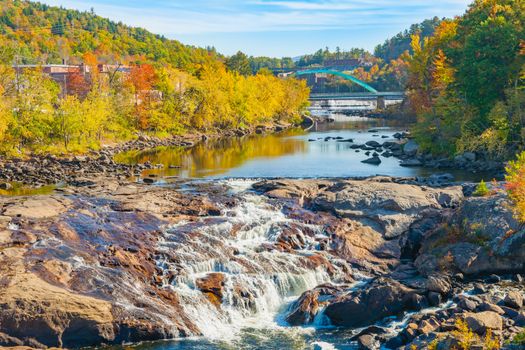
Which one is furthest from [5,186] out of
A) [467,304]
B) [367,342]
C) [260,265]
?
[467,304]

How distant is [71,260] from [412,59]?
62680 millimetres

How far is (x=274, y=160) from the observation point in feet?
199

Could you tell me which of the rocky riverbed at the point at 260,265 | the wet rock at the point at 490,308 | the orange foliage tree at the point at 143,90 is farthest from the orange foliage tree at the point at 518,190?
the orange foliage tree at the point at 143,90

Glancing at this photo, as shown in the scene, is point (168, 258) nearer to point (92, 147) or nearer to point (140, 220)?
point (140, 220)

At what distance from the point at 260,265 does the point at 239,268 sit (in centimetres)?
106

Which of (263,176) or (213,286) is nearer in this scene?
(213,286)

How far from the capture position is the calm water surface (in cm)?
5100

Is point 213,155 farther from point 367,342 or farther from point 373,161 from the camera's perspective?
point 367,342

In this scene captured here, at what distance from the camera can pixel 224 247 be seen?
29.0 m

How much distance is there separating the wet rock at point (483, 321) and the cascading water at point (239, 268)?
7.80m

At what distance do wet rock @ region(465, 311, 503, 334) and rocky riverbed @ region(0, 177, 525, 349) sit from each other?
0.04 meters

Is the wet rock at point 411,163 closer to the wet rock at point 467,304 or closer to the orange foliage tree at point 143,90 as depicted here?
the wet rock at point 467,304

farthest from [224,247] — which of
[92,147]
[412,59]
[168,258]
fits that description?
[412,59]

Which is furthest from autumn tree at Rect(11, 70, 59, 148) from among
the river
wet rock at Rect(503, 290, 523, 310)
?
wet rock at Rect(503, 290, 523, 310)
